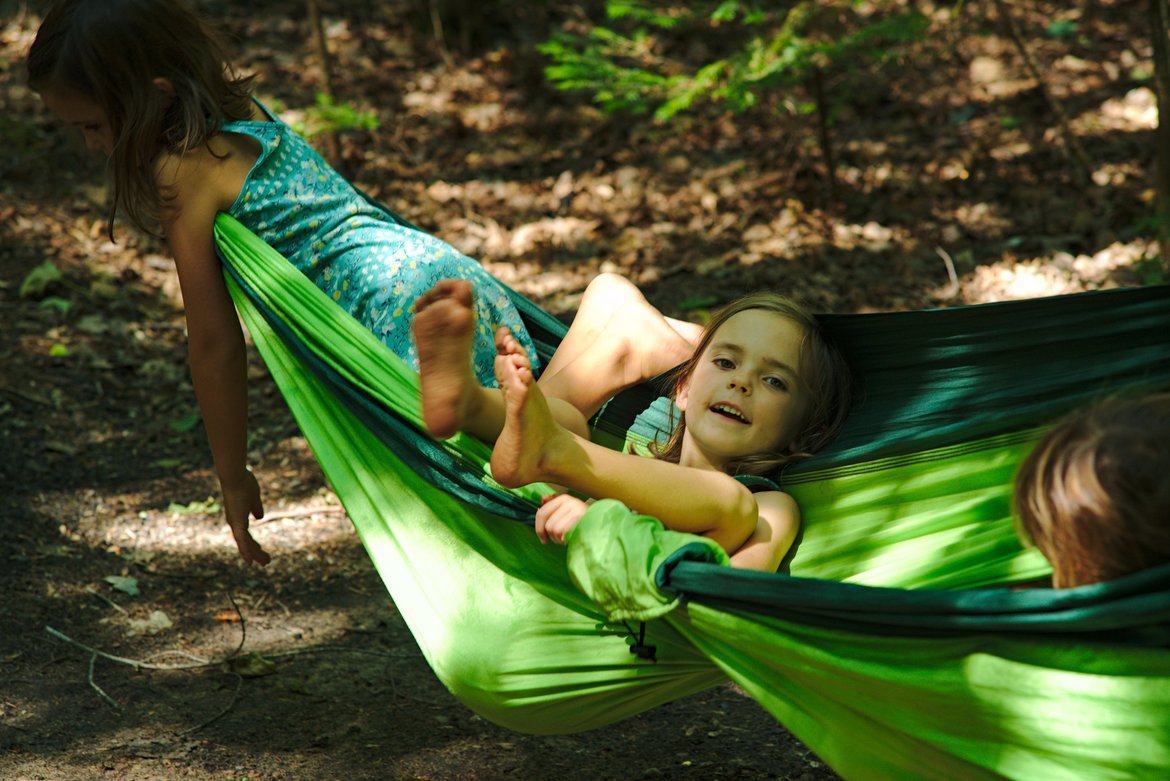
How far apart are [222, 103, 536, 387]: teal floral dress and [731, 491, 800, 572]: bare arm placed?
1.86 feet

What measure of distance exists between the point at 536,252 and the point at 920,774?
3433mm

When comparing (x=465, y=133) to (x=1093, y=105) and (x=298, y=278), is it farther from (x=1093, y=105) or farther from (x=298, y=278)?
(x=298, y=278)

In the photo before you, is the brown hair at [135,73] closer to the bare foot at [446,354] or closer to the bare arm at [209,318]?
the bare arm at [209,318]

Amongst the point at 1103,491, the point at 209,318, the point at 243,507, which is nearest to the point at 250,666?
the point at 243,507

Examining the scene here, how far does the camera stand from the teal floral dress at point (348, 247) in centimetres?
196

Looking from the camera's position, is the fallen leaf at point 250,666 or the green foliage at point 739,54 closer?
the fallen leaf at point 250,666

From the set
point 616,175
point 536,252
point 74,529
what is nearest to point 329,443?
point 74,529

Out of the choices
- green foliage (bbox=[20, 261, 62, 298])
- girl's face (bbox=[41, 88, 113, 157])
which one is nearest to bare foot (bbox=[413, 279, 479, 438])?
girl's face (bbox=[41, 88, 113, 157])

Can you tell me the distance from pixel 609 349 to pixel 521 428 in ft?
1.80

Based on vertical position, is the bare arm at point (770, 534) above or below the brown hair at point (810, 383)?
below

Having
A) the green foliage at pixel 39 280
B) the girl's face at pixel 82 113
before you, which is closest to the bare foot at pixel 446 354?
the girl's face at pixel 82 113

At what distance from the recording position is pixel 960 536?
1664mm

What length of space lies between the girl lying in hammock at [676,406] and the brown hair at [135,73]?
66cm

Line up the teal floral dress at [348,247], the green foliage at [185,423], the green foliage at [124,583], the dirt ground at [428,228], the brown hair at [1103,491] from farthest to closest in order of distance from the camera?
1. the green foliage at [185,423]
2. the green foliage at [124,583]
3. the dirt ground at [428,228]
4. the teal floral dress at [348,247]
5. the brown hair at [1103,491]
